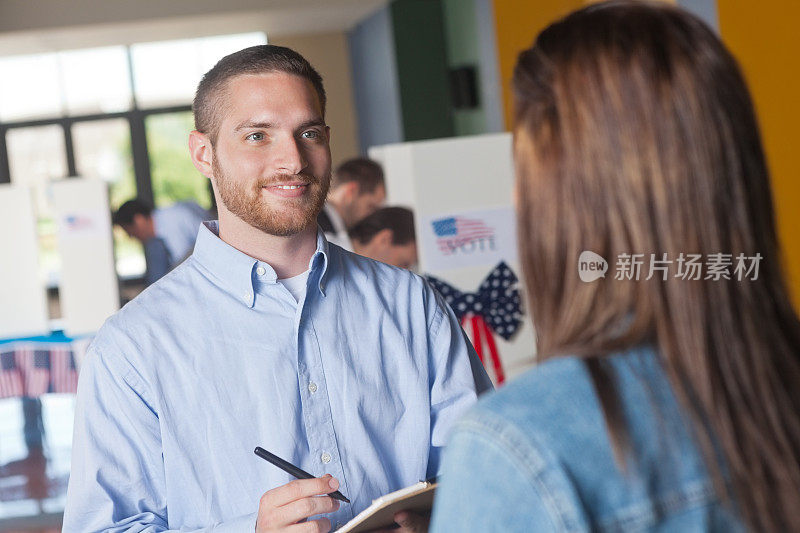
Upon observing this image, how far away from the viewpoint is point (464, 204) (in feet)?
12.8

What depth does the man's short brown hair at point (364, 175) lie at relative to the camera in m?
5.20

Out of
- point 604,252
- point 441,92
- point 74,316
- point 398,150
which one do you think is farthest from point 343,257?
point 441,92

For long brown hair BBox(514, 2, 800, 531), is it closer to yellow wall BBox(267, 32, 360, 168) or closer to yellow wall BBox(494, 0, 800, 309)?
yellow wall BBox(494, 0, 800, 309)

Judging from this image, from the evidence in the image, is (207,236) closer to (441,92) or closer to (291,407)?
(291,407)

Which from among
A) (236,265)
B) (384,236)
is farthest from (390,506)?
(384,236)

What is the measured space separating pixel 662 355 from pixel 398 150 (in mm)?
3176

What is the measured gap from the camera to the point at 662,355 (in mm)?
778

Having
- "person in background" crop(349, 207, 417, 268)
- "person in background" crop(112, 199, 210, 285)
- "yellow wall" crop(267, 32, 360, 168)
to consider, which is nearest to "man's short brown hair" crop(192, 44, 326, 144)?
"person in background" crop(349, 207, 417, 268)

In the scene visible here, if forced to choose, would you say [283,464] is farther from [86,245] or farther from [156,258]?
[156,258]

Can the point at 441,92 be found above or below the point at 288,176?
above

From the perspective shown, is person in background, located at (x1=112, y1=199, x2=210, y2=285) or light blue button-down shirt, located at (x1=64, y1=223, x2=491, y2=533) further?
→ person in background, located at (x1=112, y1=199, x2=210, y2=285)

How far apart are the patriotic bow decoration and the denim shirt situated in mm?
3090

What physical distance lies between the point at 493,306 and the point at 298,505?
2.69 meters

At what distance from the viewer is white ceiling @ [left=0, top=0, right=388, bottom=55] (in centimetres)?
893
